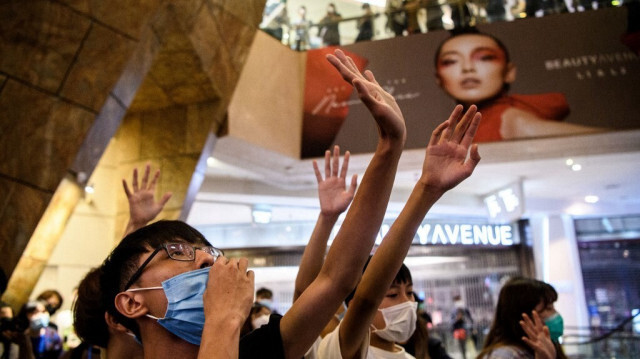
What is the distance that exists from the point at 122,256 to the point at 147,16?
3.64m

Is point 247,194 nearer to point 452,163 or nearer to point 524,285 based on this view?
point 524,285

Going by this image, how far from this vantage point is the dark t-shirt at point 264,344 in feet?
4.79

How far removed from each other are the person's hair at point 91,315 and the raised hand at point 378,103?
3.02 feet

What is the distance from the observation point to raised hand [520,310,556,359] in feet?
7.79

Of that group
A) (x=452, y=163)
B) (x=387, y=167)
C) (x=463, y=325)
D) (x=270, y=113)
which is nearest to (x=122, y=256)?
(x=387, y=167)

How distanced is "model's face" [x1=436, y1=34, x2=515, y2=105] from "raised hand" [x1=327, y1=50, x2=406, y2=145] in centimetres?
757

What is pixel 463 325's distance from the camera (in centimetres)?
1218

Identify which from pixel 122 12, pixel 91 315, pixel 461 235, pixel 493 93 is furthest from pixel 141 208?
pixel 461 235

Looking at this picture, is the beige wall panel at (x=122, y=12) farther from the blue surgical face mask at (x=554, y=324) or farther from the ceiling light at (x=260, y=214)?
the ceiling light at (x=260, y=214)

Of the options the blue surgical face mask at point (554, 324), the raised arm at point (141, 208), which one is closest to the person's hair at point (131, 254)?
the raised arm at point (141, 208)

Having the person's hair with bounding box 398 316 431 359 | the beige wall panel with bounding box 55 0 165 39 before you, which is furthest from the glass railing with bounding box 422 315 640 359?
the beige wall panel with bounding box 55 0 165 39

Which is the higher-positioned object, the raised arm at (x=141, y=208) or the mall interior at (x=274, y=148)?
the mall interior at (x=274, y=148)

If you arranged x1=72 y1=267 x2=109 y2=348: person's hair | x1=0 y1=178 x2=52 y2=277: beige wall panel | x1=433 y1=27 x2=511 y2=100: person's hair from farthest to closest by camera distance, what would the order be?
x1=433 y1=27 x2=511 y2=100: person's hair → x1=0 y1=178 x2=52 y2=277: beige wall panel → x1=72 y1=267 x2=109 y2=348: person's hair

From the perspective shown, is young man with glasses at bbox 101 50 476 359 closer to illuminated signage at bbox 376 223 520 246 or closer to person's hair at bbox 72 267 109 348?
person's hair at bbox 72 267 109 348
